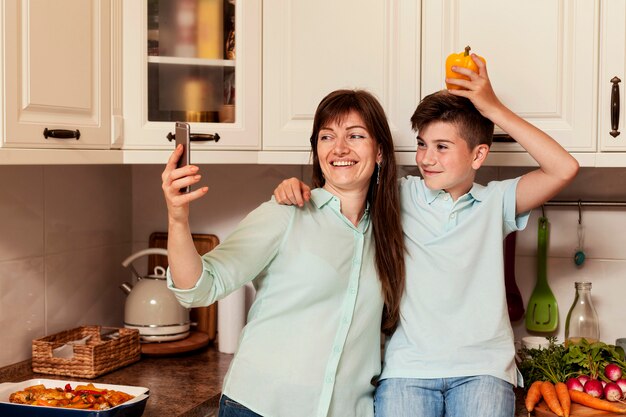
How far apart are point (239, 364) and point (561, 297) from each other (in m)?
1.07

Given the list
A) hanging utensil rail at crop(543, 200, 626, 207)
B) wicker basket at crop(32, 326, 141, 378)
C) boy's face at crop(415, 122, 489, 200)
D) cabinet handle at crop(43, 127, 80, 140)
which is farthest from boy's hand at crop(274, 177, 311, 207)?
hanging utensil rail at crop(543, 200, 626, 207)

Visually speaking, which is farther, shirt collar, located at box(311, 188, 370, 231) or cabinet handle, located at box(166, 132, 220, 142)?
cabinet handle, located at box(166, 132, 220, 142)

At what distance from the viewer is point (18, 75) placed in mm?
1818

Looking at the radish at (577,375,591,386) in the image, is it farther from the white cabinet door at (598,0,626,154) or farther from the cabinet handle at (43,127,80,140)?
the cabinet handle at (43,127,80,140)

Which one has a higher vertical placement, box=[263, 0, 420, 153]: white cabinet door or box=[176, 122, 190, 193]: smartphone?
box=[263, 0, 420, 153]: white cabinet door

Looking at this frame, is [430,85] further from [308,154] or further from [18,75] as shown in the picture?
[18,75]

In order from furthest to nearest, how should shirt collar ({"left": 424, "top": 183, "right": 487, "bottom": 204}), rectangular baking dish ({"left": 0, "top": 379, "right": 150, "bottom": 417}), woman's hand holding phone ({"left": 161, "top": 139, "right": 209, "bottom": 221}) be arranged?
1. shirt collar ({"left": 424, "top": 183, "right": 487, "bottom": 204})
2. rectangular baking dish ({"left": 0, "top": 379, "right": 150, "bottom": 417})
3. woman's hand holding phone ({"left": 161, "top": 139, "right": 209, "bottom": 221})

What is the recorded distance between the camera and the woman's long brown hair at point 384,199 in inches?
76.6

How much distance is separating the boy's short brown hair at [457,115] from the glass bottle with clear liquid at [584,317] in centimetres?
63

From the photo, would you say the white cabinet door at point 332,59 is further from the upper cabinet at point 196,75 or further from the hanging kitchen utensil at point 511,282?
the hanging kitchen utensil at point 511,282

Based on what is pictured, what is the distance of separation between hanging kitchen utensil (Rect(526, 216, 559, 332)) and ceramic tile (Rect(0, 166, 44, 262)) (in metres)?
1.37

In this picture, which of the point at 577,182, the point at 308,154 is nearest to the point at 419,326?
the point at 308,154

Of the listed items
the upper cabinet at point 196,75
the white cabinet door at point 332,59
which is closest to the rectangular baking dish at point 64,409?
the upper cabinet at point 196,75

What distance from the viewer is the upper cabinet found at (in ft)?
7.19
